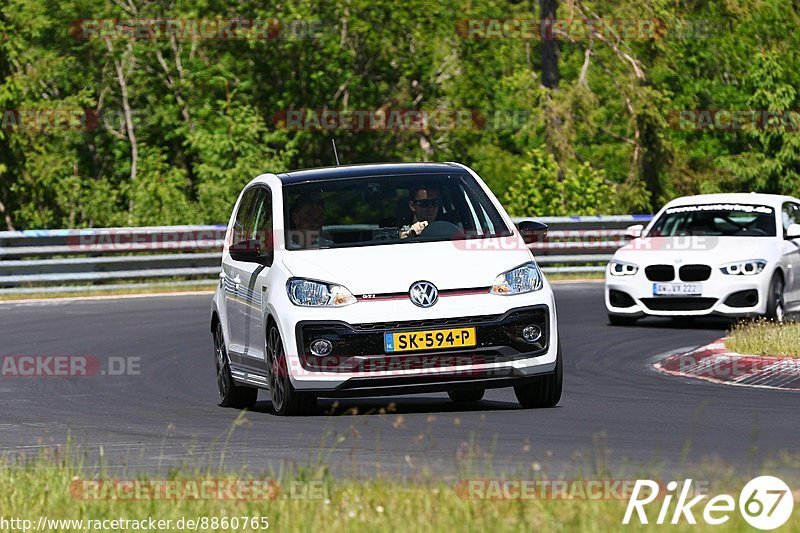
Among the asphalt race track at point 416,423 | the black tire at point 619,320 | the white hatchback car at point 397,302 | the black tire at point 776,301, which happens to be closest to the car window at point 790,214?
the black tire at point 776,301

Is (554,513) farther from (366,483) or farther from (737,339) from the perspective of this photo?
(737,339)

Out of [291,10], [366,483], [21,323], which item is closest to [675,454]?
[366,483]

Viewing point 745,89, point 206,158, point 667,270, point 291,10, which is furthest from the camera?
point 745,89

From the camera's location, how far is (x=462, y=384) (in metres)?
11.3

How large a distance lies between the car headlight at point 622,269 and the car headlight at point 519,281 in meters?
8.73

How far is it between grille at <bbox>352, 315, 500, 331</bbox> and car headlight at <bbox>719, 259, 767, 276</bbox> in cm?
897

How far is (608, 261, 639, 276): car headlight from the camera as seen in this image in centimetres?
2020

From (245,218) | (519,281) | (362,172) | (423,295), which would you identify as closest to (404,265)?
(423,295)

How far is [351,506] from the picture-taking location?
7383 millimetres

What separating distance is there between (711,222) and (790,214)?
106cm

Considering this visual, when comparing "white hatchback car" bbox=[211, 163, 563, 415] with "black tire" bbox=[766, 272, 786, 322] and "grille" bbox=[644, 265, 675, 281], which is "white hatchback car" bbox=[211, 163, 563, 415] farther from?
"black tire" bbox=[766, 272, 786, 322]

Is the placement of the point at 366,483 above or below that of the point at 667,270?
above

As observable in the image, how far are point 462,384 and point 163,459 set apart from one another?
2.30 meters

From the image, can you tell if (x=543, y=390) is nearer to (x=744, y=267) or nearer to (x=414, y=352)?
(x=414, y=352)
